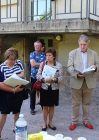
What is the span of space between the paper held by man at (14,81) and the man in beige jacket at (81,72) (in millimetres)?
1070

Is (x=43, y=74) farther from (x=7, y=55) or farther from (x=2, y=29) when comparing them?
(x=2, y=29)

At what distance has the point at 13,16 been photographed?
10.1m

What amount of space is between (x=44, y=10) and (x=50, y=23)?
5.01 feet

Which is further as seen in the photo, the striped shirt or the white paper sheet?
the white paper sheet

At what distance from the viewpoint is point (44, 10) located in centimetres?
934

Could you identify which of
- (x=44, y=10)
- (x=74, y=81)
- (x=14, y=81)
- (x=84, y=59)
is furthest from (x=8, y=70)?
(x=44, y=10)

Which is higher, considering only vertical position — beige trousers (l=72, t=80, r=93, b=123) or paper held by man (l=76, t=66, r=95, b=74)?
paper held by man (l=76, t=66, r=95, b=74)

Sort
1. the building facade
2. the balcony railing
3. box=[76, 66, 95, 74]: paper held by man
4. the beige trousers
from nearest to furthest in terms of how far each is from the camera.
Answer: box=[76, 66, 95, 74]: paper held by man, the beige trousers, the building facade, the balcony railing

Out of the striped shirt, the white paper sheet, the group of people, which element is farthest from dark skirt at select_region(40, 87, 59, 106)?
the striped shirt

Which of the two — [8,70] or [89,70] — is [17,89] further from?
[89,70]

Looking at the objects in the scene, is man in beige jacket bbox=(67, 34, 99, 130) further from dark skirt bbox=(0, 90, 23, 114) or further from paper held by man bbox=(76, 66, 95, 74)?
dark skirt bbox=(0, 90, 23, 114)

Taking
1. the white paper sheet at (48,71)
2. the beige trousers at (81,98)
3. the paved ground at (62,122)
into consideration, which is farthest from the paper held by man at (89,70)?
the paved ground at (62,122)

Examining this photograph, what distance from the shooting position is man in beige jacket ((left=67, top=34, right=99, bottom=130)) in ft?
20.2

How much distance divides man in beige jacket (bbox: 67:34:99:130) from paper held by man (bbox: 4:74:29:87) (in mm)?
1070
